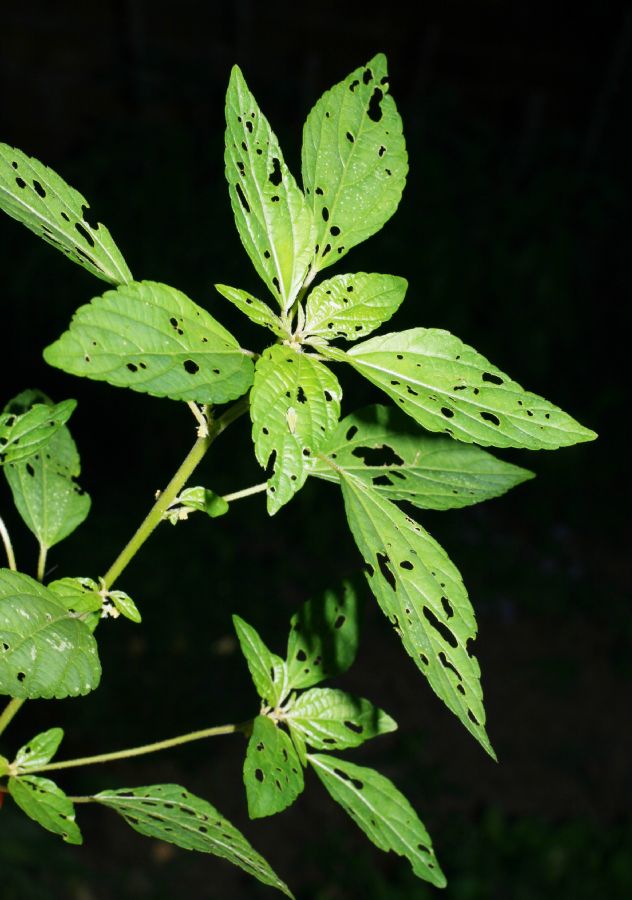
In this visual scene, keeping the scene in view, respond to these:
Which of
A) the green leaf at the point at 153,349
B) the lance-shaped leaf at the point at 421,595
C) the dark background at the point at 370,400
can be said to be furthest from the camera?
the dark background at the point at 370,400

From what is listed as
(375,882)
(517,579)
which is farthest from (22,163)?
(517,579)

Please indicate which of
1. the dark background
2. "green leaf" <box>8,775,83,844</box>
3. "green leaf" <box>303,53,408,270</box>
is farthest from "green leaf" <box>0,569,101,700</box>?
the dark background

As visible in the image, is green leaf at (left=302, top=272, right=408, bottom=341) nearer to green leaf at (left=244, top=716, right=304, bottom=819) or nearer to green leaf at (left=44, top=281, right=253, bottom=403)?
green leaf at (left=44, top=281, right=253, bottom=403)

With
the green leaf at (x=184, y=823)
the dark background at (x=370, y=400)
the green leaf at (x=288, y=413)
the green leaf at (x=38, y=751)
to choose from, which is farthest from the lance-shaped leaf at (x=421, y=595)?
the dark background at (x=370, y=400)

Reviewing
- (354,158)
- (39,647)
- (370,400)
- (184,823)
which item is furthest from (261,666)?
(370,400)

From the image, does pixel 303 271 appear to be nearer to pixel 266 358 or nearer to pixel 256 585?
pixel 266 358

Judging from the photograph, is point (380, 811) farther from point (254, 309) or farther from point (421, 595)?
point (254, 309)

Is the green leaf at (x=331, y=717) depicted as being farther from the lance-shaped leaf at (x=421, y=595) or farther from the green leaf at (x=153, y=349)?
the green leaf at (x=153, y=349)
